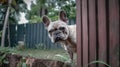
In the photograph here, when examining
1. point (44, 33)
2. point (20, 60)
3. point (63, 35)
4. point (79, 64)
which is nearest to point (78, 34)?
point (79, 64)

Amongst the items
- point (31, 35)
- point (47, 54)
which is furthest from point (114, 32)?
point (31, 35)

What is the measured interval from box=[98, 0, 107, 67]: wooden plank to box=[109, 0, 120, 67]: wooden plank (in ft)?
0.25

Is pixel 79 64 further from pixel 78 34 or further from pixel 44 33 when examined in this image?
pixel 44 33

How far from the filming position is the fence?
13852mm

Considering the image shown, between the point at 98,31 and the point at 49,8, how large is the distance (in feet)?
47.3

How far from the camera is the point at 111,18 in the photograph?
2471 millimetres

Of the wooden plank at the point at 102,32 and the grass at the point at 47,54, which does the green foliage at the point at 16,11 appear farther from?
the wooden plank at the point at 102,32

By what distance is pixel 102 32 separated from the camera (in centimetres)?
258

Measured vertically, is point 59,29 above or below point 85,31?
below

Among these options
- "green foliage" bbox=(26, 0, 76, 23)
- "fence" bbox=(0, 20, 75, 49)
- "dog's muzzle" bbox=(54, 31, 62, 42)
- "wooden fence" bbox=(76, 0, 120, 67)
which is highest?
"green foliage" bbox=(26, 0, 76, 23)

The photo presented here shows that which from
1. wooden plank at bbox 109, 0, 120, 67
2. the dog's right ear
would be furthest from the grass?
wooden plank at bbox 109, 0, 120, 67

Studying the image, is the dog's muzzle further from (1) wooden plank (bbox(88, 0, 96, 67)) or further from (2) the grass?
(1) wooden plank (bbox(88, 0, 96, 67))

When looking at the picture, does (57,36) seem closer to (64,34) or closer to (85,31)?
(64,34)

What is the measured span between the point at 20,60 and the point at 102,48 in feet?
14.3
